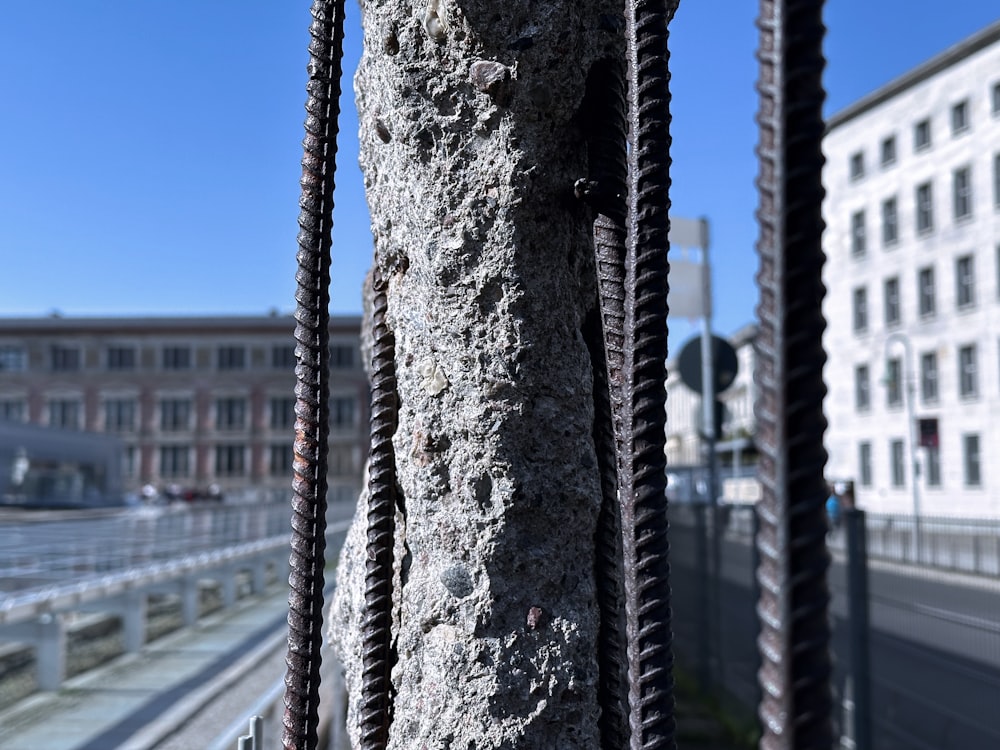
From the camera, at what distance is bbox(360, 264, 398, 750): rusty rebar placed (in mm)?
1734

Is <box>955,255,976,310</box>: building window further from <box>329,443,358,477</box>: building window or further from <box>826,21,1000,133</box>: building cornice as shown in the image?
<box>329,443,358,477</box>: building window

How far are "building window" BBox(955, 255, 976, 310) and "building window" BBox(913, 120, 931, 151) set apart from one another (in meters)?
4.15

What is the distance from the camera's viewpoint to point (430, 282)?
1.78 metres

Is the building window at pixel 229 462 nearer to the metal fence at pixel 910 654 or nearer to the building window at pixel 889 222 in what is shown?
the building window at pixel 889 222

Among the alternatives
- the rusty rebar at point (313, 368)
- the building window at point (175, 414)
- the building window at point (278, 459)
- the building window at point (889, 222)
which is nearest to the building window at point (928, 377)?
the building window at point (889, 222)

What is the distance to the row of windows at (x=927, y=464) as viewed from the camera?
32562 mm

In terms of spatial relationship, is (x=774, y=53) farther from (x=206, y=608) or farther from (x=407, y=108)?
(x=206, y=608)

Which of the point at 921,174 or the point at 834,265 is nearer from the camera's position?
the point at 921,174

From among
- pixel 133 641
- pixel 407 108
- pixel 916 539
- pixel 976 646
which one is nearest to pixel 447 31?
pixel 407 108

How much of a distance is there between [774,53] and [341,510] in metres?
33.1

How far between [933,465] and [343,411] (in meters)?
43.7

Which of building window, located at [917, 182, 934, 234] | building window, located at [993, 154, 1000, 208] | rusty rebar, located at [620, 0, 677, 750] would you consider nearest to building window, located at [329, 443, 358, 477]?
building window, located at [917, 182, 934, 234]

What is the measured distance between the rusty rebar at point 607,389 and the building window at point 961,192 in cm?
3384

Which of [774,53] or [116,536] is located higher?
[774,53]
